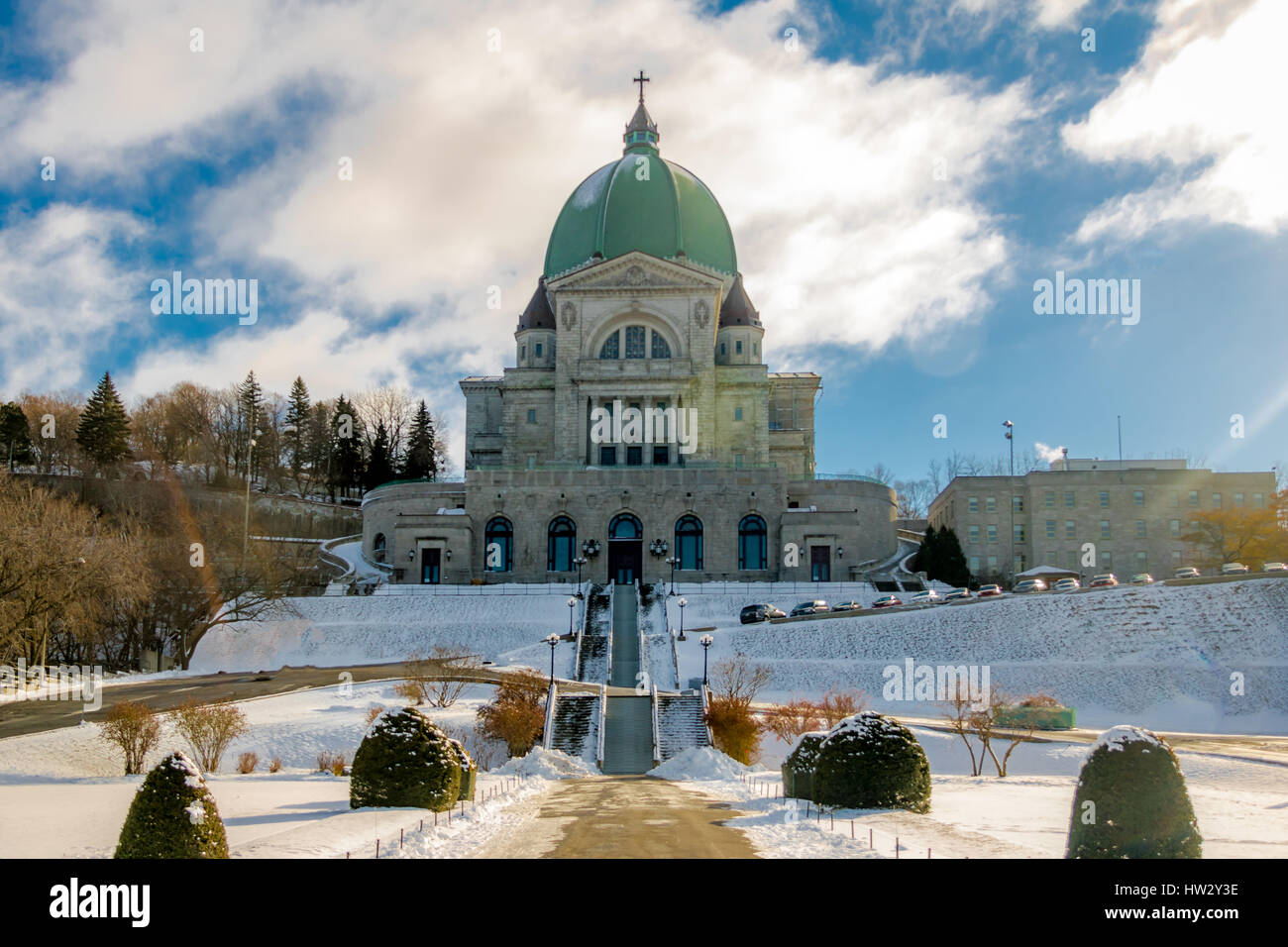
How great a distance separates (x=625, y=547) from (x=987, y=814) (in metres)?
47.9

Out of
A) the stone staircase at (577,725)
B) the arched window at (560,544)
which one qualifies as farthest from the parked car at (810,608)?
the arched window at (560,544)

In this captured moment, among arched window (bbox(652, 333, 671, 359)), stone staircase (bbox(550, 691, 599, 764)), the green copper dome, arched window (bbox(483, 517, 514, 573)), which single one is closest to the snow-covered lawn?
stone staircase (bbox(550, 691, 599, 764))

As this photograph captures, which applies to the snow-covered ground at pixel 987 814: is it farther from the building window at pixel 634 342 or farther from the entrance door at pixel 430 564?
the building window at pixel 634 342

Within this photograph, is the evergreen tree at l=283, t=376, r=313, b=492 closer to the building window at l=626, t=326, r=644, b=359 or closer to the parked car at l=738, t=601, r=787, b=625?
the building window at l=626, t=326, r=644, b=359

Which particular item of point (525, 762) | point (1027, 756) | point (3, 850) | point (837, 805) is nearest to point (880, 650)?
point (1027, 756)

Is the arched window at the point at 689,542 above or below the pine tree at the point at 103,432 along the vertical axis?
below

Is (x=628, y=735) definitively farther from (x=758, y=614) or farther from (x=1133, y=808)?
(x=1133, y=808)

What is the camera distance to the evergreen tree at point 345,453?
335 feet

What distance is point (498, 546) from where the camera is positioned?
68.6 meters

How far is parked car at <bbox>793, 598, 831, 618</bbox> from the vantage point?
178ft

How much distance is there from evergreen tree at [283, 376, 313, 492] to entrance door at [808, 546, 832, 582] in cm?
5678

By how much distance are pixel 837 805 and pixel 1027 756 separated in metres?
16.0

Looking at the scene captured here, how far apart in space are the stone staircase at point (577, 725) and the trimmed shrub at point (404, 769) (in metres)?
13.8
